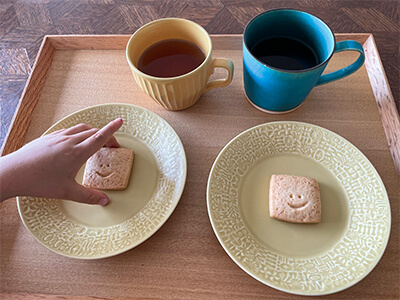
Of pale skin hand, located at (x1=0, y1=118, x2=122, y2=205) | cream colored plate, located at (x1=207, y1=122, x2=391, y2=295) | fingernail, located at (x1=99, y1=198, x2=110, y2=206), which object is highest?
pale skin hand, located at (x1=0, y1=118, x2=122, y2=205)

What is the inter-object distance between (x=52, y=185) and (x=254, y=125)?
38cm

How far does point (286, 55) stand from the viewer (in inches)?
22.6

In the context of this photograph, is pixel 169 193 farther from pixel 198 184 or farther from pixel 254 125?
pixel 254 125

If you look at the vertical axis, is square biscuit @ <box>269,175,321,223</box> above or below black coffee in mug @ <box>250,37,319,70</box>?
below

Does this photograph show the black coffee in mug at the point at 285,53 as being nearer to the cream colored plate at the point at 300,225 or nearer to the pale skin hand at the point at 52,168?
the cream colored plate at the point at 300,225

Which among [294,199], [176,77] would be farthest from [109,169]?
[294,199]

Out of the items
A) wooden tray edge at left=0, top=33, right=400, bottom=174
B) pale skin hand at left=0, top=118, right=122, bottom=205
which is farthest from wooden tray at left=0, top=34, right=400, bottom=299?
pale skin hand at left=0, top=118, right=122, bottom=205

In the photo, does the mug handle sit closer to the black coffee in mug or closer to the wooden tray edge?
the black coffee in mug

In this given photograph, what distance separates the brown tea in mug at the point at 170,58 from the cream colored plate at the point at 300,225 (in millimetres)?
176

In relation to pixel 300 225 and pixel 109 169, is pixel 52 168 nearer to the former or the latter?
pixel 109 169

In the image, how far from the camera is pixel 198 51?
59 cm

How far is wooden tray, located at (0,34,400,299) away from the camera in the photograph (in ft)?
1.54

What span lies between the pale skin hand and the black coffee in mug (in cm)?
30

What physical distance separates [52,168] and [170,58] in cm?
30
